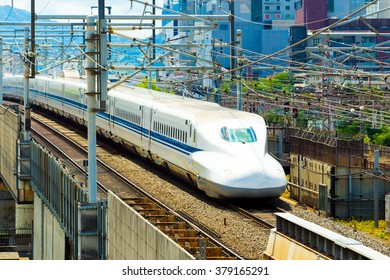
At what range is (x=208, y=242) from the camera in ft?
62.5

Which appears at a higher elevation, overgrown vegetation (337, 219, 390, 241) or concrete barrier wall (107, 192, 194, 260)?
concrete barrier wall (107, 192, 194, 260)

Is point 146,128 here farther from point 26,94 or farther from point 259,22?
point 259,22

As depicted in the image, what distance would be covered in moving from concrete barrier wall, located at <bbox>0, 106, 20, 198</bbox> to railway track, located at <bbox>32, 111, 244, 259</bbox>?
1272mm

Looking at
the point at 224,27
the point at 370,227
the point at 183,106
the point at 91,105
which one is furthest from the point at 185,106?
the point at 224,27

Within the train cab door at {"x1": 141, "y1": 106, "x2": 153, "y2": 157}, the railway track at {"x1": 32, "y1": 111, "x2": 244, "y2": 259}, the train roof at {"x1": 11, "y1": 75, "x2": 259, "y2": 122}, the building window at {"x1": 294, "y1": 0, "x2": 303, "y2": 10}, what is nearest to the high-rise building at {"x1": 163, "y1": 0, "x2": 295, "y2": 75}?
the building window at {"x1": 294, "y1": 0, "x2": 303, "y2": 10}

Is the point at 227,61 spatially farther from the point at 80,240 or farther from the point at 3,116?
the point at 80,240

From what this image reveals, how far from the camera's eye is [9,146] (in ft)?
155

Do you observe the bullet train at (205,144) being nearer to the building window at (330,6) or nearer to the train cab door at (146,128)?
the train cab door at (146,128)

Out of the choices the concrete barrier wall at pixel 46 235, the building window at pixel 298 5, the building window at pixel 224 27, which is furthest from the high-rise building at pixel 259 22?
the concrete barrier wall at pixel 46 235

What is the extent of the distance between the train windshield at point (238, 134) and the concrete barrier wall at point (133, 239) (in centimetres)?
646

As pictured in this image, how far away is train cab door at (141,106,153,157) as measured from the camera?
3462 cm

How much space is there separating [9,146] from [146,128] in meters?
14.1

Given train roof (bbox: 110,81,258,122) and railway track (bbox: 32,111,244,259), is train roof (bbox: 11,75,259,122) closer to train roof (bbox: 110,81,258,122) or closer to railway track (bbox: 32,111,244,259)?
train roof (bbox: 110,81,258,122)

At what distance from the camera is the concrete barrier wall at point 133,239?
52.5 ft
